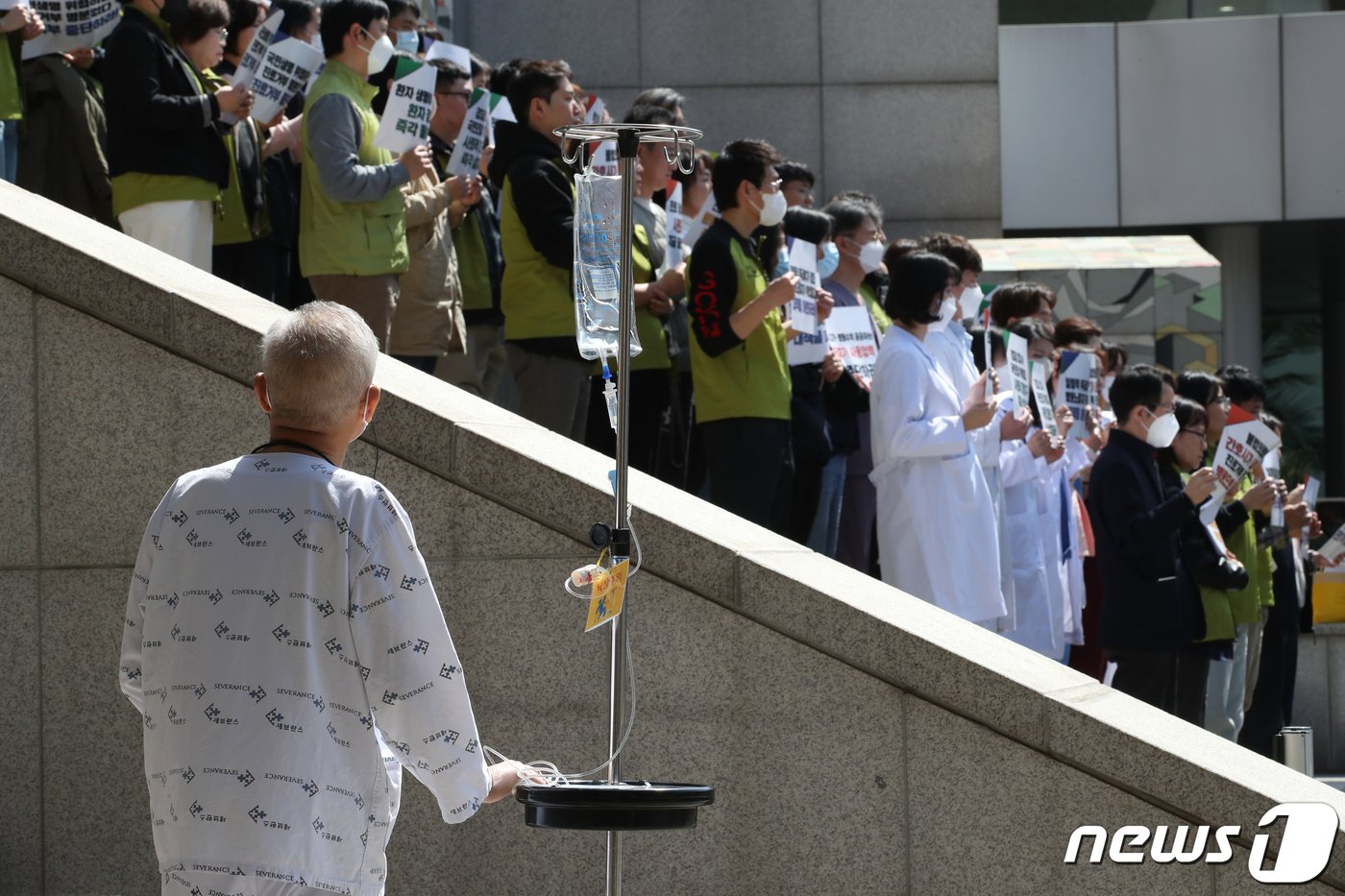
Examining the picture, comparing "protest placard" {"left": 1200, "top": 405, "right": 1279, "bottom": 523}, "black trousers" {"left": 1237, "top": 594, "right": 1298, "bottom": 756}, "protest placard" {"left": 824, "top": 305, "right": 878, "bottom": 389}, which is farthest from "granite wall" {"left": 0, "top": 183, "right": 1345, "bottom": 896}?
"black trousers" {"left": 1237, "top": 594, "right": 1298, "bottom": 756}

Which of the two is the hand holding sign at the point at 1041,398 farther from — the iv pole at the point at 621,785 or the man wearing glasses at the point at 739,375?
the iv pole at the point at 621,785

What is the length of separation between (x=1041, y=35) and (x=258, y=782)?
18644 millimetres

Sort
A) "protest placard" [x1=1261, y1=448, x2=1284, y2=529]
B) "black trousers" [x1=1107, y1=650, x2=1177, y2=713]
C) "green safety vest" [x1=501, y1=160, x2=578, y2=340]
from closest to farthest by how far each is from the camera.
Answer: "green safety vest" [x1=501, y1=160, x2=578, y2=340]
"black trousers" [x1=1107, y1=650, x2=1177, y2=713]
"protest placard" [x1=1261, y1=448, x2=1284, y2=529]

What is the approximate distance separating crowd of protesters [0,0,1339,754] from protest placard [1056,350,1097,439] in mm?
684

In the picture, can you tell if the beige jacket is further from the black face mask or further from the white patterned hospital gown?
the white patterned hospital gown

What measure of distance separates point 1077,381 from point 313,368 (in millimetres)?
7205

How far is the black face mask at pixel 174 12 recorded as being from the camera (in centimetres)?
733

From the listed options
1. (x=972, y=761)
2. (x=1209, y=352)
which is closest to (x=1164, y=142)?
(x=1209, y=352)

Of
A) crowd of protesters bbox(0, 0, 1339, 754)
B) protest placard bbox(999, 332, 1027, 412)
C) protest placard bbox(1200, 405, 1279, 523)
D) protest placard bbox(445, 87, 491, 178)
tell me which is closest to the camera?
crowd of protesters bbox(0, 0, 1339, 754)

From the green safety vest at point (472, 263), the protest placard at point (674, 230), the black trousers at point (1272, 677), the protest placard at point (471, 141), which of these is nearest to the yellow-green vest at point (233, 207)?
the protest placard at point (471, 141)

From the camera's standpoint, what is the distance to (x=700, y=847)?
5688 millimetres

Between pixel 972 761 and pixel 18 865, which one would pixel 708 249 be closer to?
pixel 972 761

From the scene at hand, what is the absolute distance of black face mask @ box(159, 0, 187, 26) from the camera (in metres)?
7.33

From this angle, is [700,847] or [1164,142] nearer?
[700,847]
